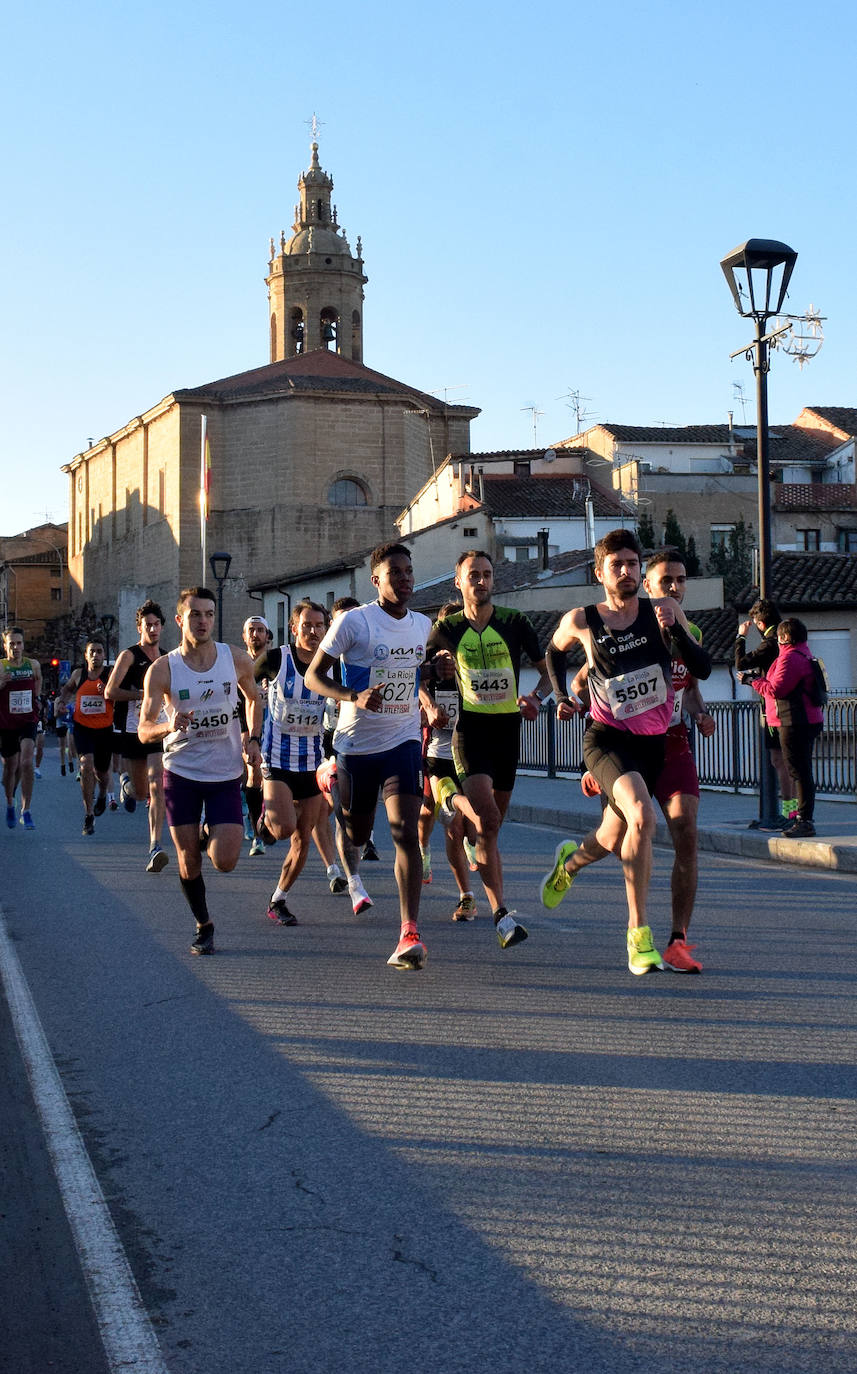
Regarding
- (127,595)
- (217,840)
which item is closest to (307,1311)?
(217,840)

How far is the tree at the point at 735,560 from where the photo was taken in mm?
63469

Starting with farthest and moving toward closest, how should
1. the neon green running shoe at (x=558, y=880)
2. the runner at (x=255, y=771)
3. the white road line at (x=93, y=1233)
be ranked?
1. the runner at (x=255, y=771)
2. the neon green running shoe at (x=558, y=880)
3. the white road line at (x=93, y=1233)

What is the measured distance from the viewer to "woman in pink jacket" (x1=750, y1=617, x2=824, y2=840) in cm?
1392

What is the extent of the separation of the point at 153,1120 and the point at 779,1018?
262 centimetres

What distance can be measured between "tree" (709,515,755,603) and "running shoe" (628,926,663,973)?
183 feet

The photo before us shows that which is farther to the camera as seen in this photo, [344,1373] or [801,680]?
[801,680]

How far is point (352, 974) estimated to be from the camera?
7.79m

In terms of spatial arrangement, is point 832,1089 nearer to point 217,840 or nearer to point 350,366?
point 217,840

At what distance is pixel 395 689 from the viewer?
821 cm

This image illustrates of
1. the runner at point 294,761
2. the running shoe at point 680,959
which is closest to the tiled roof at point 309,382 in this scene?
the runner at point 294,761

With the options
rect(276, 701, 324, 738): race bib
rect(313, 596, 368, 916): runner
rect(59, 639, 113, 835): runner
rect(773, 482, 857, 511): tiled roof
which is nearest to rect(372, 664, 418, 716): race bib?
rect(313, 596, 368, 916): runner

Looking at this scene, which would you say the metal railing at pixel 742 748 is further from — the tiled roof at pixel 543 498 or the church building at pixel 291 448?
the church building at pixel 291 448

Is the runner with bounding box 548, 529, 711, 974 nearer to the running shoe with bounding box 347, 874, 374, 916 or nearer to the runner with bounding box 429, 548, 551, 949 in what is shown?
→ the runner with bounding box 429, 548, 551, 949

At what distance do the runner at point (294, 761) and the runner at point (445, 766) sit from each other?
0.72 m
